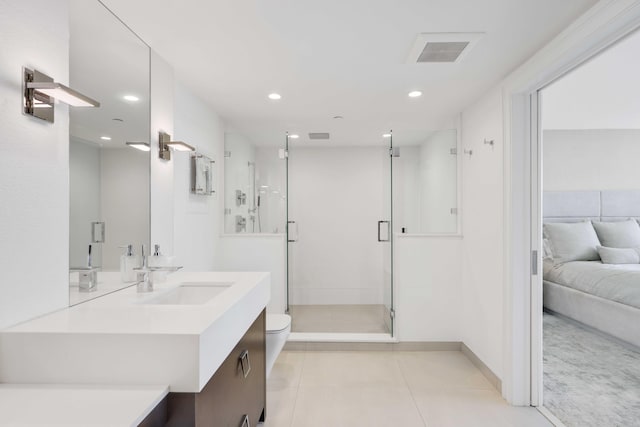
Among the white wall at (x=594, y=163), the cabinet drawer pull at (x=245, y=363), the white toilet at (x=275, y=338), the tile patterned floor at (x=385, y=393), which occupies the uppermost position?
the white wall at (x=594, y=163)

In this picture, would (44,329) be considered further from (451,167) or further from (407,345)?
(451,167)

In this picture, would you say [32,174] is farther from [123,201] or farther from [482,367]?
[482,367]

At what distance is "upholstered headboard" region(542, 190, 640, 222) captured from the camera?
4.71 metres

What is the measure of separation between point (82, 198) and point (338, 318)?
3.00m

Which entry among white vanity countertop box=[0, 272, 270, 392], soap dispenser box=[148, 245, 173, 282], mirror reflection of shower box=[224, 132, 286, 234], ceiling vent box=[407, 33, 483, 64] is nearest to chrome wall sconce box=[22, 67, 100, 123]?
white vanity countertop box=[0, 272, 270, 392]

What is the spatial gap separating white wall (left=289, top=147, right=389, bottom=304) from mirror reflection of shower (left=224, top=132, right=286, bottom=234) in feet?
1.74

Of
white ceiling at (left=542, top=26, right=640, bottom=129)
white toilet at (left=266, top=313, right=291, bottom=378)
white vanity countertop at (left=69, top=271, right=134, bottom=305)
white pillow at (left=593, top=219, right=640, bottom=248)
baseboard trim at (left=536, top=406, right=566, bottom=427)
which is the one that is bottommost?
baseboard trim at (left=536, top=406, right=566, bottom=427)

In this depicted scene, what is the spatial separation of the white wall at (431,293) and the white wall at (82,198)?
2624 mm

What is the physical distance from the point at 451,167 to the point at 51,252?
3.18m


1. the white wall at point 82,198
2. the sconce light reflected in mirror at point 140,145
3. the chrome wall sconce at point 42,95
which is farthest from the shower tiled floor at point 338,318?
the chrome wall sconce at point 42,95

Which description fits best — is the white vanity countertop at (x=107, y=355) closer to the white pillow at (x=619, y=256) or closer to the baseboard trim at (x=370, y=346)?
the baseboard trim at (x=370, y=346)

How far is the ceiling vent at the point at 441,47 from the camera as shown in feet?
6.25

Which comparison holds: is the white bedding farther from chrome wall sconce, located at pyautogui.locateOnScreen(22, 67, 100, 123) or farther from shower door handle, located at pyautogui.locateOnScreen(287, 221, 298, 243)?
chrome wall sconce, located at pyautogui.locateOnScreen(22, 67, 100, 123)

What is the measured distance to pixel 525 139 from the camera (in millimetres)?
2402
